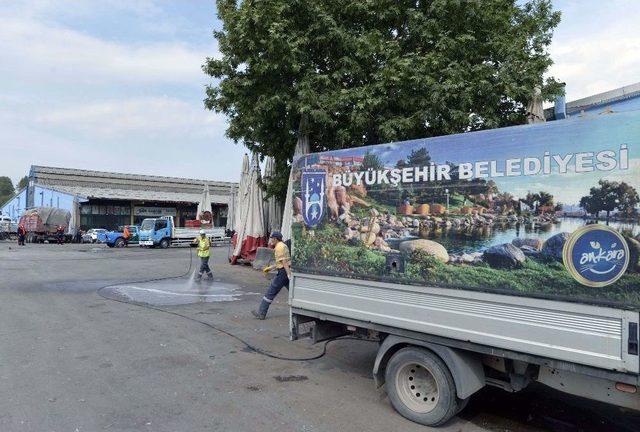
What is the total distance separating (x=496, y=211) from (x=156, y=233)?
31.8 m

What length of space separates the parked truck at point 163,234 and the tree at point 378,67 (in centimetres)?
2306

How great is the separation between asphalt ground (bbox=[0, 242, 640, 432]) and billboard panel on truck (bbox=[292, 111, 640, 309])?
1404mm

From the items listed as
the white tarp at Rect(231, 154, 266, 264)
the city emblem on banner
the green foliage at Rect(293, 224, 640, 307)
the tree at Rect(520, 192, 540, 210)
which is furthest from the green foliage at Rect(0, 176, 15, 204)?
the city emblem on banner

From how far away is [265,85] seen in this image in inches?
422

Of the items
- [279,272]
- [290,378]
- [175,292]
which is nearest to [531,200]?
[290,378]

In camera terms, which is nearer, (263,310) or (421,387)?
(421,387)

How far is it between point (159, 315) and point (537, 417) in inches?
271

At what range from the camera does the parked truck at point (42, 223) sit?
3900cm


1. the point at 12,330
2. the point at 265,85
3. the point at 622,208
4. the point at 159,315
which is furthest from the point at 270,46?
the point at 622,208

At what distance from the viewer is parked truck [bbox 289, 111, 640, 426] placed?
349 cm

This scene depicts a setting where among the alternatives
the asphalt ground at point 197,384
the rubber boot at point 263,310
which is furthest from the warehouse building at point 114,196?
the asphalt ground at point 197,384

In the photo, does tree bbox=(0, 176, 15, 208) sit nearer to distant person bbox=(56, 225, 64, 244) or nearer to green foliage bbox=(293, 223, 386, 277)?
distant person bbox=(56, 225, 64, 244)

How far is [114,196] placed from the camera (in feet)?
148

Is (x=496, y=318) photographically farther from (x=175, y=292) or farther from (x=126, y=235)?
(x=126, y=235)
